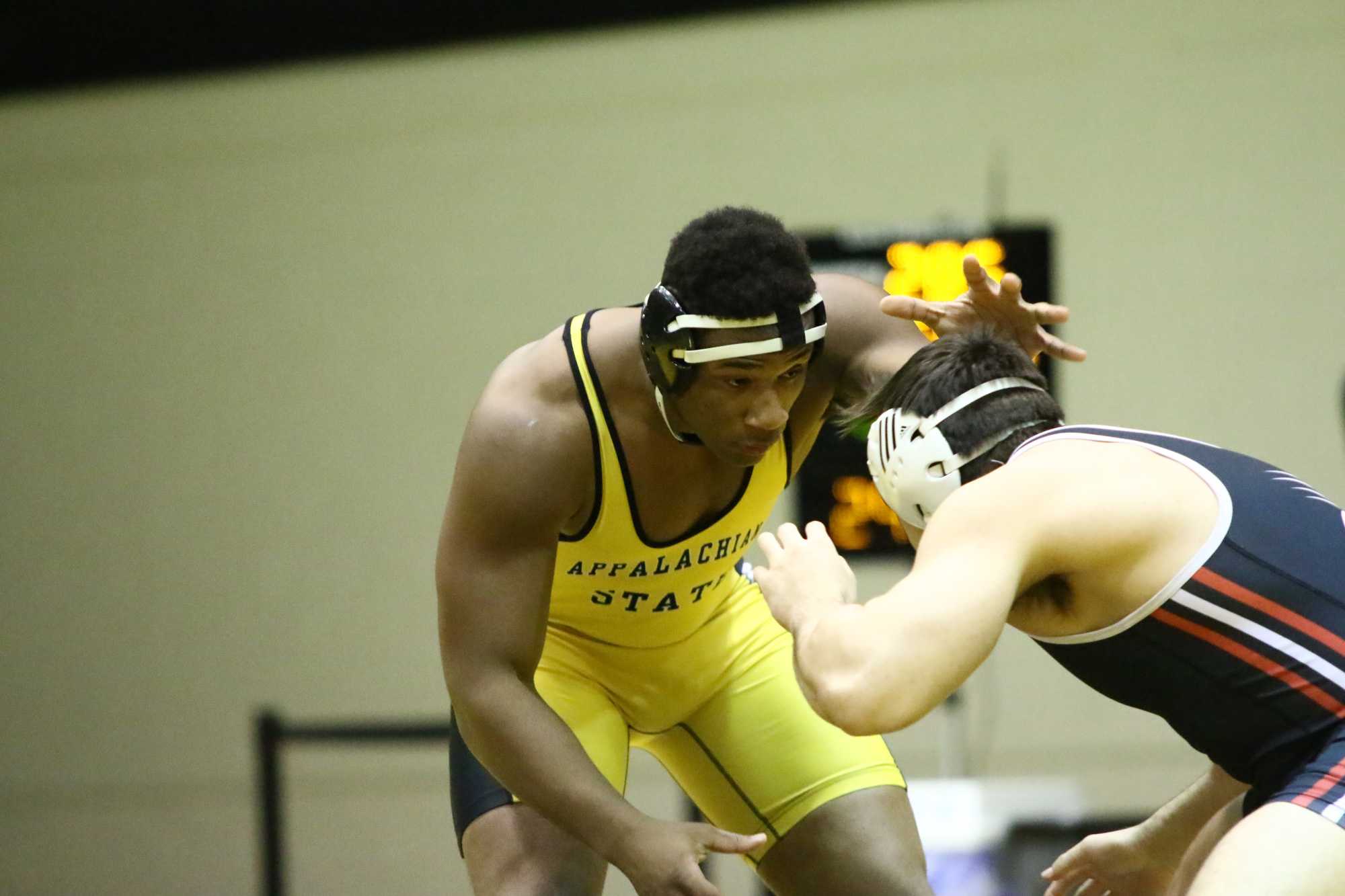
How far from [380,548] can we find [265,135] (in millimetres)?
1828

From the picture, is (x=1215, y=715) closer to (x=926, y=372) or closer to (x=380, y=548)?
(x=926, y=372)

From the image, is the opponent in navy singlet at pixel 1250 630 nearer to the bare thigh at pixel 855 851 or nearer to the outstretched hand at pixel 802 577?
the outstretched hand at pixel 802 577

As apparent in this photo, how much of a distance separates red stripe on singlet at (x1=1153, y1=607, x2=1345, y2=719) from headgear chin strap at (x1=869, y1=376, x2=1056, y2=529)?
302mm

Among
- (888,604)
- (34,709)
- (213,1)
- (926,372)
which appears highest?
(213,1)

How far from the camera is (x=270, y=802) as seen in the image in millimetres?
4188

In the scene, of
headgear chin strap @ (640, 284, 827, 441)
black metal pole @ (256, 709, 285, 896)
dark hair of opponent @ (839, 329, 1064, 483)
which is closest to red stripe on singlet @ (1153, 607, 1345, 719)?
dark hair of opponent @ (839, 329, 1064, 483)

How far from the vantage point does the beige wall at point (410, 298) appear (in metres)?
5.47

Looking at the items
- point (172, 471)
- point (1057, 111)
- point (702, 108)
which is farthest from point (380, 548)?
point (1057, 111)

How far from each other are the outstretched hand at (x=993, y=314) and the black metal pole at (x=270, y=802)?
247 cm

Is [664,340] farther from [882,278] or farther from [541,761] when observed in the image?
[882,278]

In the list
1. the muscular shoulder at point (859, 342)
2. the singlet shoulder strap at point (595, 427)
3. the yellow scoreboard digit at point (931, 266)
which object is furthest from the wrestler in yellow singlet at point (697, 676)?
the yellow scoreboard digit at point (931, 266)

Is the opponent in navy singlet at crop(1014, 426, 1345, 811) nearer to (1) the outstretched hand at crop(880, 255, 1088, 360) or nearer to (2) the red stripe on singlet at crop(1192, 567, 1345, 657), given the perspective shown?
(2) the red stripe on singlet at crop(1192, 567, 1345, 657)

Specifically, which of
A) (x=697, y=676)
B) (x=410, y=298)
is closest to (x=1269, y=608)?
(x=697, y=676)

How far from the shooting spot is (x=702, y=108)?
19.2 ft
